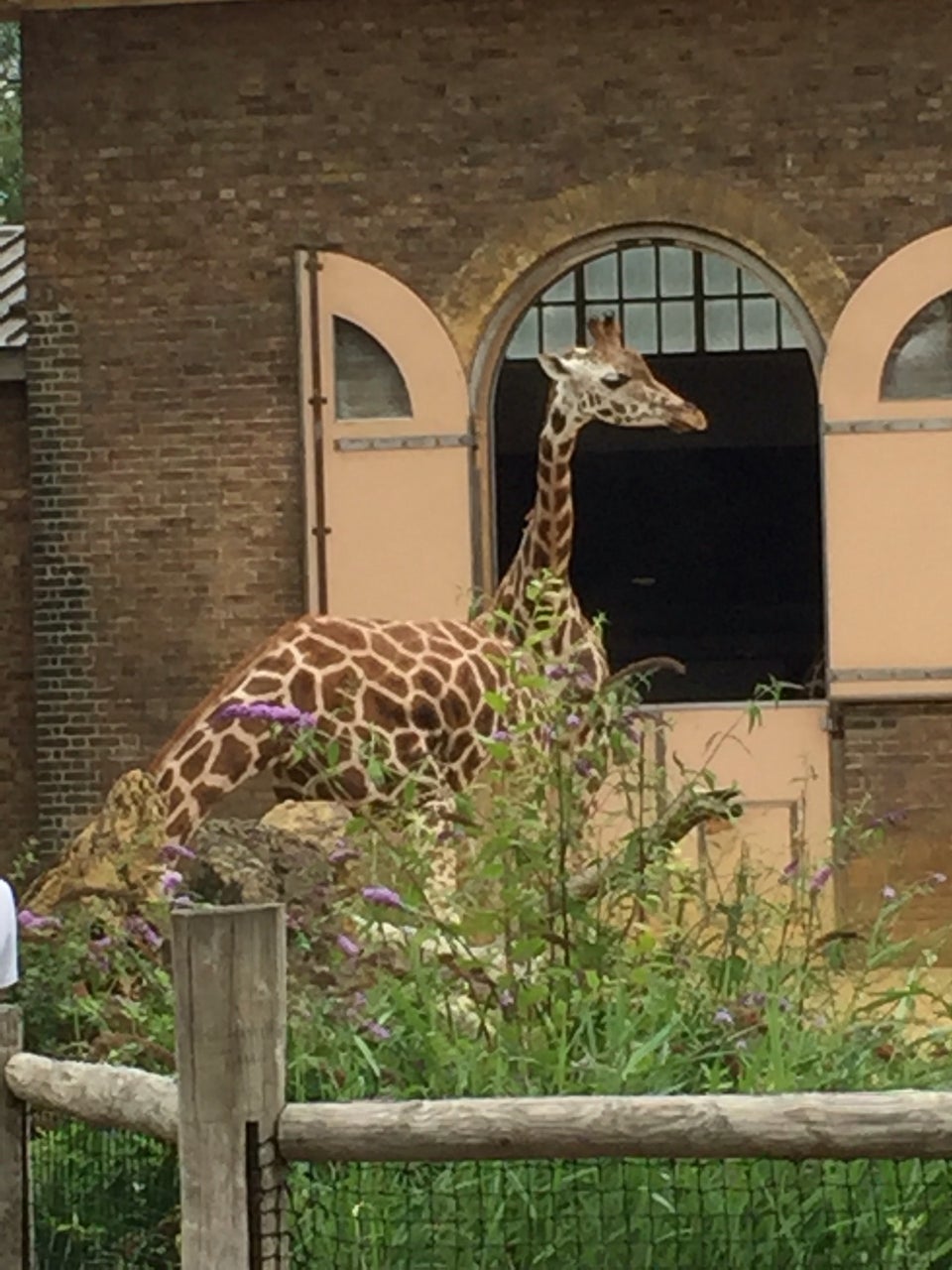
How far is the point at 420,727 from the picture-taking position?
34.5 feet

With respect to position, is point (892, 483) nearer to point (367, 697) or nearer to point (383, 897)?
point (367, 697)

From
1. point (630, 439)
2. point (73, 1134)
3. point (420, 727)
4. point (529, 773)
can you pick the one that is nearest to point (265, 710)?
point (529, 773)

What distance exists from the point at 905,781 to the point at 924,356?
5.91ft

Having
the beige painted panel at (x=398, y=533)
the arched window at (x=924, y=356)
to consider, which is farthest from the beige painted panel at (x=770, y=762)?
the arched window at (x=924, y=356)

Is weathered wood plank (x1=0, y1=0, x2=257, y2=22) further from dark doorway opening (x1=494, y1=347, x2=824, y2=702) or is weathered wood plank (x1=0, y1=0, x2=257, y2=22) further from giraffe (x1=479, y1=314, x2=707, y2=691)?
dark doorway opening (x1=494, y1=347, x2=824, y2=702)

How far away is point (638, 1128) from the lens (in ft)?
14.3

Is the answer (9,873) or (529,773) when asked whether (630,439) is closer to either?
(9,873)

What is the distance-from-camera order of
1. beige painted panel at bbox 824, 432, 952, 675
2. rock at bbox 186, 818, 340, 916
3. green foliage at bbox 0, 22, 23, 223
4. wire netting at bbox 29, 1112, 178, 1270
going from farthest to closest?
→ green foliage at bbox 0, 22, 23, 223 → beige painted panel at bbox 824, 432, 952, 675 → rock at bbox 186, 818, 340, 916 → wire netting at bbox 29, 1112, 178, 1270

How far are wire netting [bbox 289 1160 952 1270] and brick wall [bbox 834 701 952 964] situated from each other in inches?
263

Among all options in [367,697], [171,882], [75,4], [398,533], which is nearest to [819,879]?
[171,882]

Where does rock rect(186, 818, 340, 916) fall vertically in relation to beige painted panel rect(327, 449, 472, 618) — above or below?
below

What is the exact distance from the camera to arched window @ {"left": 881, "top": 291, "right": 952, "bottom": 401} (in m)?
12.0

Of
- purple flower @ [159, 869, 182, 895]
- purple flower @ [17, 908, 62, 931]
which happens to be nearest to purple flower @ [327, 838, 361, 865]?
purple flower @ [159, 869, 182, 895]

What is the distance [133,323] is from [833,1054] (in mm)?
7234
